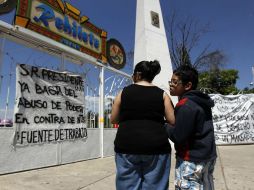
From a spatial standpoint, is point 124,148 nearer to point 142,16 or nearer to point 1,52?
point 1,52

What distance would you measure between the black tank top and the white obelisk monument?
27.8 ft

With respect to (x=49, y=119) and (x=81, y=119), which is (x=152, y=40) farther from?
(x=49, y=119)

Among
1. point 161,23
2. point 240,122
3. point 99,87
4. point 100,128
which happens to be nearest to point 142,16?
point 161,23

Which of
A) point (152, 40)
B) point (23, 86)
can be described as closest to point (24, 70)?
point (23, 86)

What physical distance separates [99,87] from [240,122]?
7236 millimetres

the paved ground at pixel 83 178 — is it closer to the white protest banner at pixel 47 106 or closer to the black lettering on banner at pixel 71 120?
the white protest banner at pixel 47 106

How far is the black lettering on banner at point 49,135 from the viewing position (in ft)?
18.6

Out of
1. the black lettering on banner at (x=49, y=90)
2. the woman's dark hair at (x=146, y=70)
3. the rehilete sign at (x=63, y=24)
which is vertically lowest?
the woman's dark hair at (x=146, y=70)

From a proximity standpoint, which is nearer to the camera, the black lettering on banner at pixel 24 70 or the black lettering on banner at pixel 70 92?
the black lettering on banner at pixel 24 70

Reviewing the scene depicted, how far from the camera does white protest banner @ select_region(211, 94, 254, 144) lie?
12.1 metres

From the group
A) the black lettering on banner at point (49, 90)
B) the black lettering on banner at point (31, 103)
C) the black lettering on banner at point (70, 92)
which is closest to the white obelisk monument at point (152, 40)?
the black lettering on banner at point (70, 92)

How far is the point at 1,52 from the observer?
5621mm

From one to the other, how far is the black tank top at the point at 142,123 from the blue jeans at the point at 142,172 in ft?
0.18

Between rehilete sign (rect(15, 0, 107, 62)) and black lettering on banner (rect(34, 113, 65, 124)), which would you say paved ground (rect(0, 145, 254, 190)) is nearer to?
black lettering on banner (rect(34, 113, 65, 124))
